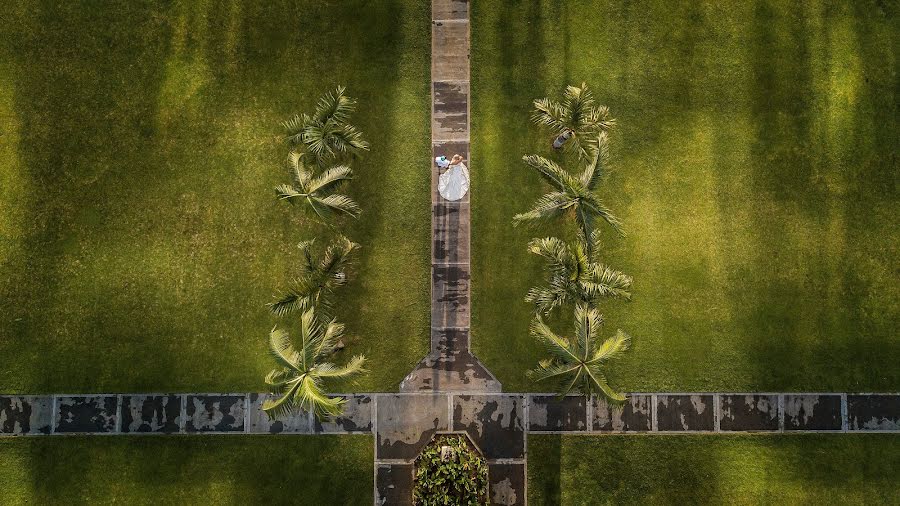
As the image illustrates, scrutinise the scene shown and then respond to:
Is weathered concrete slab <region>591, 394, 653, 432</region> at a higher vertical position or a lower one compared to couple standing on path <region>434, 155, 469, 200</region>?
lower

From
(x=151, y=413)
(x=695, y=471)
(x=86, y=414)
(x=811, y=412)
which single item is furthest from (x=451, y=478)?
(x=811, y=412)

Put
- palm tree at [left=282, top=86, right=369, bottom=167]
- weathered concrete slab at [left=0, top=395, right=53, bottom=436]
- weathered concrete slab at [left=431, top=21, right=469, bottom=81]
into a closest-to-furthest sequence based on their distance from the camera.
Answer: palm tree at [left=282, top=86, right=369, bottom=167] → weathered concrete slab at [left=0, top=395, right=53, bottom=436] → weathered concrete slab at [left=431, top=21, right=469, bottom=81]

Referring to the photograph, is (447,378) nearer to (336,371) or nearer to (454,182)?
(336,371)

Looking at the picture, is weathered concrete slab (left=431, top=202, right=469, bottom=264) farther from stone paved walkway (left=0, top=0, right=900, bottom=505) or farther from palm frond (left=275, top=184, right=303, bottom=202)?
palm frond (left=275, top=184, right=303, bottom=202)

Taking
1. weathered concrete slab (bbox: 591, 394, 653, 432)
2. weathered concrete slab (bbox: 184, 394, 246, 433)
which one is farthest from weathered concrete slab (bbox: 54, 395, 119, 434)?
weathered concrete slab (bbox: 591, 394, 653, 432)

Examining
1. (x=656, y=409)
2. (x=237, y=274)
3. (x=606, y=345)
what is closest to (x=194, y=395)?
(x=237, y=274)
